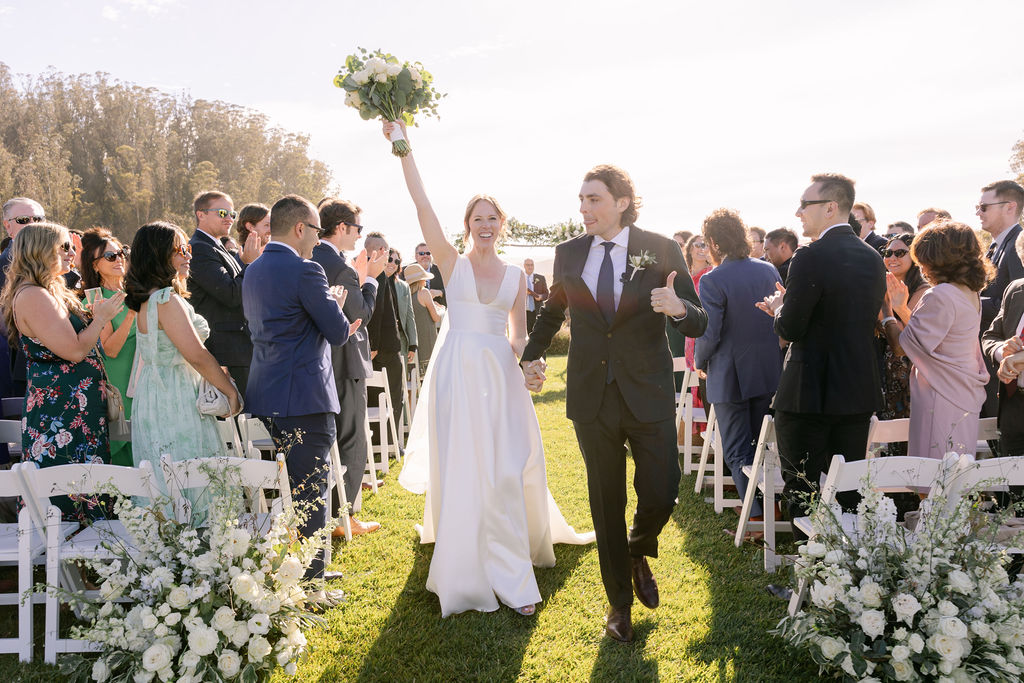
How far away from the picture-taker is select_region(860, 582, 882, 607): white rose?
2805 millimetres

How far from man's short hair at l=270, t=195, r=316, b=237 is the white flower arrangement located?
174cm

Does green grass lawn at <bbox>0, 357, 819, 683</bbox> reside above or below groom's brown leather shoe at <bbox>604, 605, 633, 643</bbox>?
below

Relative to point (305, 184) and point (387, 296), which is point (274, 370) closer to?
point (387, 296)

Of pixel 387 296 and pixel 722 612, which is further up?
pixel 387 296

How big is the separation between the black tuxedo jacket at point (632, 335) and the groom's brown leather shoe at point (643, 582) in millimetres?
1004

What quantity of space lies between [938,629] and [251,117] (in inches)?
2105

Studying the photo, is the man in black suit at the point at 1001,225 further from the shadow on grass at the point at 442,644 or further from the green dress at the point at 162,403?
the green dress at the point at 162,403

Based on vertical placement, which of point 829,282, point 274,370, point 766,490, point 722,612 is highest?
point 829,282

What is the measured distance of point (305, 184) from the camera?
161 ft

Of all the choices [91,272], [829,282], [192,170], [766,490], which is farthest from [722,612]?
[192,170]

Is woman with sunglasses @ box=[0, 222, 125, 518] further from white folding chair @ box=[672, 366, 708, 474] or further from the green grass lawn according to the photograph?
white folding chair @ box=[672, 366, 708, 474]

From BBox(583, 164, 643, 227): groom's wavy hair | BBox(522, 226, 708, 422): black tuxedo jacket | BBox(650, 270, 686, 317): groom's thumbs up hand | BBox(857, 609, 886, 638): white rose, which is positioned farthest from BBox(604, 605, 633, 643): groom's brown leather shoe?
BBox(583, 164, 643, 227): groom's wavy hair

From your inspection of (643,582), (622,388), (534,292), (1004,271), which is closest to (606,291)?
(622,388)

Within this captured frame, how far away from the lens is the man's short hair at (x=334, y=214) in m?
5.32
